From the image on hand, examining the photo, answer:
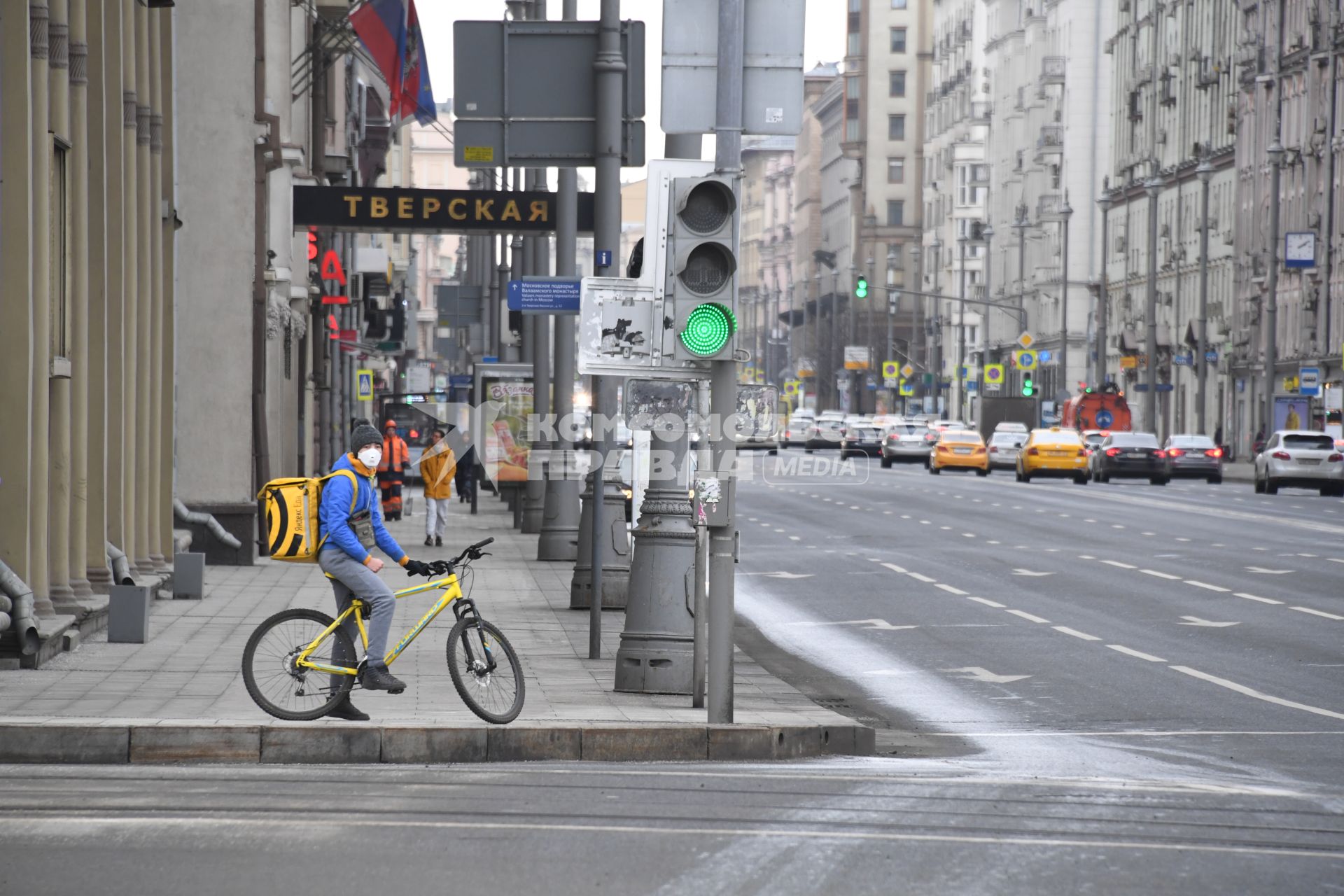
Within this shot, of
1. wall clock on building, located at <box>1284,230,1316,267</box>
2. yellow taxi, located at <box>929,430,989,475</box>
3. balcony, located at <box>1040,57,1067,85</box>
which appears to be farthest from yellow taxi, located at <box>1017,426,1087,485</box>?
balcony, located at <box>1040,57,1067,85</box>

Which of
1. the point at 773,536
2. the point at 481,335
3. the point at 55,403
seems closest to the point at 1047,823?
the point at 55,403

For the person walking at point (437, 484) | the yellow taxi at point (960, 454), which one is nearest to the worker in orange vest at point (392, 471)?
the person walking at point (437, 484)

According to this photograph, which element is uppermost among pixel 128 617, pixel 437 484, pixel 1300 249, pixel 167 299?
pixel 1300 249

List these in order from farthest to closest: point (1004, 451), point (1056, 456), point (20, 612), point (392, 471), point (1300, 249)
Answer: point (1004, 451) < point (1300, 249) < point (1056, 456) < point (392, 471) < point (20, 612)

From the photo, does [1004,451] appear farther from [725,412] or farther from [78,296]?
[725,412]

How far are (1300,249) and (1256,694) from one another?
59.2 meters

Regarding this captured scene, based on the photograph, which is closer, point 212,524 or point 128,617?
point 128,617

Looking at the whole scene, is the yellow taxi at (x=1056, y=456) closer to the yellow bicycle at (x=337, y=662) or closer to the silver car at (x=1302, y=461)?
the silver car at (x=1302, y=461)

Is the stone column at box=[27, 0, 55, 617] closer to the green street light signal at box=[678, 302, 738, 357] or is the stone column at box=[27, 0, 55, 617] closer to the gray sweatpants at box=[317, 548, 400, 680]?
the gray sweatpants at box=[317, 548, 400, 680]

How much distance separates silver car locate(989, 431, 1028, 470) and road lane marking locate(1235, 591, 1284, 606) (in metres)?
48.1

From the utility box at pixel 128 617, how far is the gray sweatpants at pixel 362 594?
425 cm

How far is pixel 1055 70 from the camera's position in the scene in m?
119

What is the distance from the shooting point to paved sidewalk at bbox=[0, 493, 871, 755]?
12.0 m

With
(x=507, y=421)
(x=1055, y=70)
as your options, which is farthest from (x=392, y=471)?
(x=1055, y=70)
